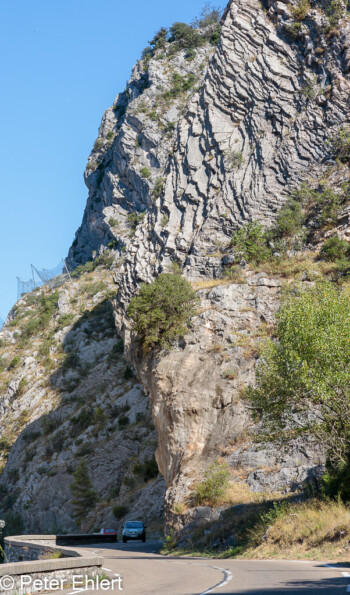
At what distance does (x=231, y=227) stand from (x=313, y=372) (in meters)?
24.7

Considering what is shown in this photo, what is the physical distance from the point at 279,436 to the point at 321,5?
4015cm

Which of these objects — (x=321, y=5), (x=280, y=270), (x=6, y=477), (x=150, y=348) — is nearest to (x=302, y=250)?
(x=280, y=270)

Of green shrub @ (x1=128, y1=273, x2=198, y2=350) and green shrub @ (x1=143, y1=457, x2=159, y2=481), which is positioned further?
green shrub @ (x1=143, y1=457, x2=159, y2=481)

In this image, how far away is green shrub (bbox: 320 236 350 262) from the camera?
3556 cm

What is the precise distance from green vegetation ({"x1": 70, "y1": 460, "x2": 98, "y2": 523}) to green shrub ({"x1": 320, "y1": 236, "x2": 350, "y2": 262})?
88.8 ft

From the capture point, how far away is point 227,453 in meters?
27.5

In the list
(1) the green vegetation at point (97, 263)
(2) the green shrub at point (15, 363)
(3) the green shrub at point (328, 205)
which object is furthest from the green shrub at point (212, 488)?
(1) the green vegetation at point (97, 263)

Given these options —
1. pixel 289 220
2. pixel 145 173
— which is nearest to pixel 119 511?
pixel 289 220

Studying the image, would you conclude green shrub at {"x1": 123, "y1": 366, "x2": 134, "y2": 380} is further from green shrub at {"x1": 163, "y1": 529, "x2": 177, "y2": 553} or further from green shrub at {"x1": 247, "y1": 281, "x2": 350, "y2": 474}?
green shrub at {"x1": 247, "y1": 281, "x2": 350, "y2": 474}

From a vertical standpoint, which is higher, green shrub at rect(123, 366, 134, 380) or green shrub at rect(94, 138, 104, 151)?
green shrub at rect(94, 138, 104, 151)

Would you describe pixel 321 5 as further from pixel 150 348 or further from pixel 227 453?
pixel 227 453

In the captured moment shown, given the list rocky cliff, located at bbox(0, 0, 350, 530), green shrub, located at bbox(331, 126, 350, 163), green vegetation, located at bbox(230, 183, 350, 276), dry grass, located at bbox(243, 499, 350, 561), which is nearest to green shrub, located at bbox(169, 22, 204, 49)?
rocky cliff, located at bbox(0, 0, 350, 530)

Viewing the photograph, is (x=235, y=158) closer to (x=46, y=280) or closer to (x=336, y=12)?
(x=336, y=12)

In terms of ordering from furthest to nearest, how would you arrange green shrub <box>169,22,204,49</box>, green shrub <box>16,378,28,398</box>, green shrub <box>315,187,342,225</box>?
green shrub <box>169,22,204,49</box>
green shrub <box>16,378,28,398</box>
green shrub <box>315,187,342,225</box>
